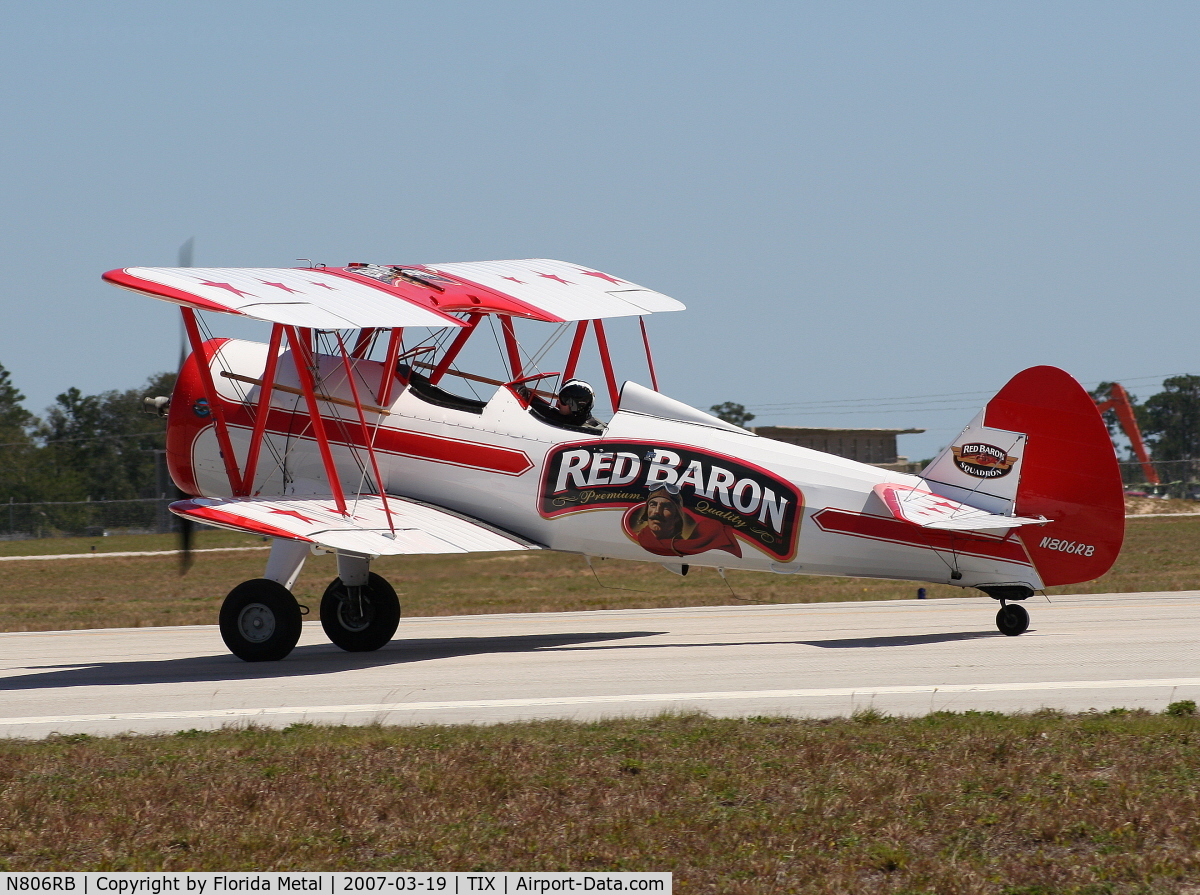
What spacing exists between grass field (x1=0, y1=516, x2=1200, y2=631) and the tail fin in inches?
200

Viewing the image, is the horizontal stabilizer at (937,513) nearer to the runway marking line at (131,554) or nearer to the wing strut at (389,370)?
the wing strut at (389,370)

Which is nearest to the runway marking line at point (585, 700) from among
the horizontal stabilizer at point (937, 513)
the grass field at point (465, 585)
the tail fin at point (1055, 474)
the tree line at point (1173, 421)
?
the horizontal stabilizer at point (937, 513)

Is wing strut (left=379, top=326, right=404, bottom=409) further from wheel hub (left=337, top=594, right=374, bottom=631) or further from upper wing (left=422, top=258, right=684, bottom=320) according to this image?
wheel hub (left=337, top=594, right=374, bottom=631)

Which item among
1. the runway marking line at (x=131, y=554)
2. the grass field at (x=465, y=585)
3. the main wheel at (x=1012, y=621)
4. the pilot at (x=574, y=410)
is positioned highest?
the pilot at (x=574, y=410)

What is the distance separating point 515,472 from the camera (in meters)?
14.1

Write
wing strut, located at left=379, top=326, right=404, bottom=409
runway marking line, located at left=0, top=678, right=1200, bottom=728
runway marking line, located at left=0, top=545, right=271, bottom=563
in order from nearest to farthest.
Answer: runway marking line, located at left=0, top=678, right=1200, bottom=728 < wing strut, located at left=379, top=326, right=404, bottom=409 < runway marking line, located at left=0, top=545, right=271, bottom=563

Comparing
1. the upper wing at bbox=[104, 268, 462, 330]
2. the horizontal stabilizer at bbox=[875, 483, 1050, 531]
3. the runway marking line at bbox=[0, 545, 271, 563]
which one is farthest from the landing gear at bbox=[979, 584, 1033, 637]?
the runway marking line at bbox=[0, 545, 271, 563]

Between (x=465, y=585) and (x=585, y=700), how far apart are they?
1224cm

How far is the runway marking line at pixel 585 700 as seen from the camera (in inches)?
396

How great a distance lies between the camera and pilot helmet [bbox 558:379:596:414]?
14227 millimetres

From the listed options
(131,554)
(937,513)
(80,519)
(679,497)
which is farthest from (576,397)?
(80,519)

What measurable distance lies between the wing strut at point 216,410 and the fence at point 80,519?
3398cm

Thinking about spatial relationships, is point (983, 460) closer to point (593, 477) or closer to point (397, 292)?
point (593, 477)

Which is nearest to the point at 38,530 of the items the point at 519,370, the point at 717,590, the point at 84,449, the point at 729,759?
the point at 84,449
